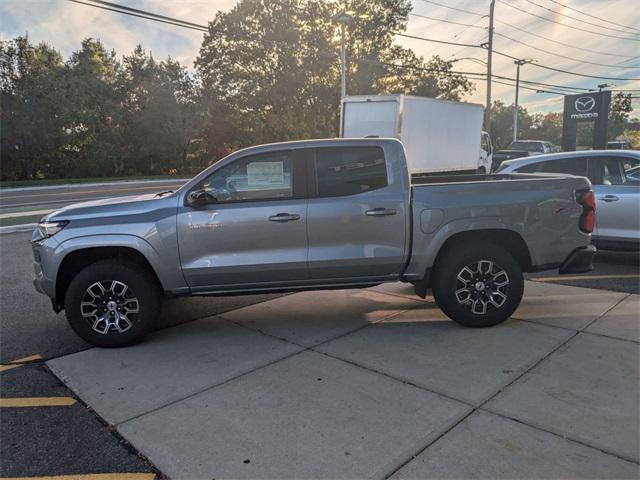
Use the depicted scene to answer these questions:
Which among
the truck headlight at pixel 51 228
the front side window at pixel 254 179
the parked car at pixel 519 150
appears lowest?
the truck headlight at pixel 51 228

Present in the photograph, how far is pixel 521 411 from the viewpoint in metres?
3.24

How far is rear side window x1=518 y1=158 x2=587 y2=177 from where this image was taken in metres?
7.42

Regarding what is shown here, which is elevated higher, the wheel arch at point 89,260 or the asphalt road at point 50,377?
the wheel arch at point 89,260

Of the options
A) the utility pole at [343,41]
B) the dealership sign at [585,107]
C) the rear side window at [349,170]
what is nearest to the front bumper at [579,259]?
the rear side window at [349,170]

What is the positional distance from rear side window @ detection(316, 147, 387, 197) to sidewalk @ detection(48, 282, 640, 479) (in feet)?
4.70

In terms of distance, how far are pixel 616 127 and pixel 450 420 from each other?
7688 cm

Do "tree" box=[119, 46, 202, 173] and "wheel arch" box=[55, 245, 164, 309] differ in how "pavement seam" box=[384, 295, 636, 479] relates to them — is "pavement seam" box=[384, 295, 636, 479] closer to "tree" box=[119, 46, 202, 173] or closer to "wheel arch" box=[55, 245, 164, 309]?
"wheel arch" box=[55, 245, 164, 309]

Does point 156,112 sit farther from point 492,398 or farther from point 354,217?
point 492,398

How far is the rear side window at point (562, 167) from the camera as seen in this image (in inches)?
292

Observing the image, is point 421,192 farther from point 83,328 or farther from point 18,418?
point 18,418

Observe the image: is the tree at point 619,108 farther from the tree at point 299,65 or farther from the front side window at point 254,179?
the front side window at point 254,179

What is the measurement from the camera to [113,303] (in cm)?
448

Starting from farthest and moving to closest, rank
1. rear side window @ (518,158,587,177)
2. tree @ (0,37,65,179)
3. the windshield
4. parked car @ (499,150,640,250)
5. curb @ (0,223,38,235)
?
the windshield < tree @ (0,37,65,179) < curb @ (0,223,38,235) < rear side window @ (518,158,587,177) < parked car @ (499,150,640,250)

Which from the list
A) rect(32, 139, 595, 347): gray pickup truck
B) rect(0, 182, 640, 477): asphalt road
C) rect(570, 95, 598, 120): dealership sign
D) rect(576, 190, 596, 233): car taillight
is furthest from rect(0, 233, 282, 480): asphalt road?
rect(570, 95, 598, 120): dealership sign
